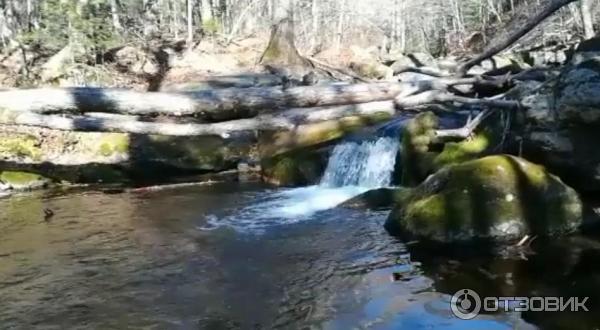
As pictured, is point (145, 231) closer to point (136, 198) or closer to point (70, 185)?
point (136, 198)

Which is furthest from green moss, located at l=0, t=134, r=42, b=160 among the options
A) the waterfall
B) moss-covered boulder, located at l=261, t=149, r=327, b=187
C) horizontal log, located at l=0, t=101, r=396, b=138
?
horizontal log, located at l=0, t=101, r=396, b=138

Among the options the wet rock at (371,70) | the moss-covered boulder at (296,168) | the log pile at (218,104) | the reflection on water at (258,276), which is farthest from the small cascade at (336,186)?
the wet rock at (371,70)

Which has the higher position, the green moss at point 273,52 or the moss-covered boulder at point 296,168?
the green moss at point 273,52

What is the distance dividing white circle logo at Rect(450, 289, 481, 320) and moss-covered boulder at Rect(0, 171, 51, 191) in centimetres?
970

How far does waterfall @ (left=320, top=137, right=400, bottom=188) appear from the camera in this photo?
439 inches

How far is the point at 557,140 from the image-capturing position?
8.26 meters

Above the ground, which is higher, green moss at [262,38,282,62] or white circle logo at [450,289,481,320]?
green moss at [262,38,282,62]

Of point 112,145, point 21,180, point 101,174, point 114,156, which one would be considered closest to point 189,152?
point 114,156

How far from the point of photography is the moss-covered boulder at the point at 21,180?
12.6m

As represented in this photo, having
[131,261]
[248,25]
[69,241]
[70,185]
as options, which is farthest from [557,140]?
[248,25]

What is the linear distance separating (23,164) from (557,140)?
10.3m

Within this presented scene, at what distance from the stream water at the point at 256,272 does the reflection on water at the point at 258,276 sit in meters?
0.02

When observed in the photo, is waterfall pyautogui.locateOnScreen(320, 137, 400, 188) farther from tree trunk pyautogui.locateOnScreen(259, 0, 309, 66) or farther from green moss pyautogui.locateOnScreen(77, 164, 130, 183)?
tree trunk pyautogui.locateOnScreen(259, 0, 309, 66)

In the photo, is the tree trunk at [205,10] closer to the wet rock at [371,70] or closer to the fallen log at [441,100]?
the wet rock at [371,70]
